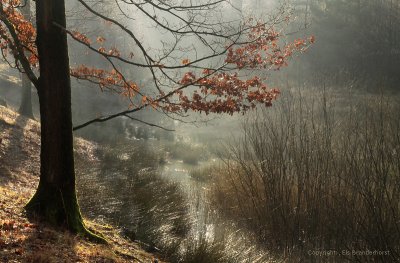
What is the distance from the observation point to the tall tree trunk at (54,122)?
562 centimetres

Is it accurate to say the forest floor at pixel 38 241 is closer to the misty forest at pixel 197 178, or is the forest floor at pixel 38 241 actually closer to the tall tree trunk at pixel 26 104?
the misty forest at pixel 197 178

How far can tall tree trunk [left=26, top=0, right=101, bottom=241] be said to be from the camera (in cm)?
562

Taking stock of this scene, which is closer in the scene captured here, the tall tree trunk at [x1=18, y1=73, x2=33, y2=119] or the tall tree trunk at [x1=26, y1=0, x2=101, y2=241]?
the tall tree trunk at [x1=26, y1=0, x2=101, y2=241]

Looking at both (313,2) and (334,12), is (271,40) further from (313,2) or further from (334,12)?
(313,2)

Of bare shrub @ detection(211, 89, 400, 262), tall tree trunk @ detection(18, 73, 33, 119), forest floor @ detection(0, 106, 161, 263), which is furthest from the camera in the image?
tall tree trunk @ detection(18, 73, 33, 119)

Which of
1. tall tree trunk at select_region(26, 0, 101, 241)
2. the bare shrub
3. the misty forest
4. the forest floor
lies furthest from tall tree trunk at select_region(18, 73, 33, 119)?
tall tree trunk at select_region(26, 0, 101, 241)

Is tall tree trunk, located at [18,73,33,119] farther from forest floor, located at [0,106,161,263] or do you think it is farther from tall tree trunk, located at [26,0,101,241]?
tall tree trunk, located at [26,0,101,241]

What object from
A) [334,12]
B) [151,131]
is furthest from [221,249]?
[334,12]

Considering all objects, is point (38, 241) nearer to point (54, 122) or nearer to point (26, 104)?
point (54, 122)

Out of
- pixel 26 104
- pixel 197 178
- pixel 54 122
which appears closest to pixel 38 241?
pixel 54 122

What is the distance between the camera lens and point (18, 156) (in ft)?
36.9

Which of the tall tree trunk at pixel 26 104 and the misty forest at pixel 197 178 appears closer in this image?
the misty forest at pixel 197 178

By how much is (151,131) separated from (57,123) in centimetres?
1924

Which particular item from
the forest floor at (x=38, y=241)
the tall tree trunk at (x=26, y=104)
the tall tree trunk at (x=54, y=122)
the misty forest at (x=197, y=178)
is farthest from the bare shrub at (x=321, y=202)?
the tall tree trunk at (x=26, y=104)
